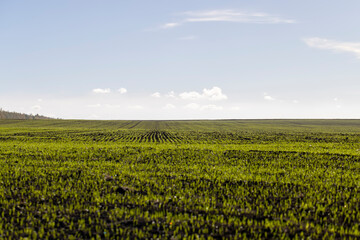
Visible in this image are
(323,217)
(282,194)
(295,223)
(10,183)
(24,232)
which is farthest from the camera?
(10,183)

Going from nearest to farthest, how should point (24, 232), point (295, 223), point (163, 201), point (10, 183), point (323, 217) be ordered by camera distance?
point (24, 232)
point (295, 223)
point (323, 217)
point (163, 201)
point (10, 183)

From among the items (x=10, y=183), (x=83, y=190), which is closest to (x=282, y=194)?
(x=83, y=190)

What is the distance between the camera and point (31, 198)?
980 cm

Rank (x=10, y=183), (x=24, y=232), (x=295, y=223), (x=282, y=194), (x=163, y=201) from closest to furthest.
A: (x=24, y=232)
(x=295, y=223)
(x=163, y=201)
(x=282, y=194)
(x=10, y=183)

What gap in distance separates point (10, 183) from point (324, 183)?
47.9ft

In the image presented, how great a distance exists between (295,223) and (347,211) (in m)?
2.47

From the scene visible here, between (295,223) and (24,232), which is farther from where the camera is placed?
(295,223)

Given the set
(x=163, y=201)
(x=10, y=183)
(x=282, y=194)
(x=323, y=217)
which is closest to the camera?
(x=323, y=217)

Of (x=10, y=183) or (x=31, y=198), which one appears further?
(x=10, y=183)

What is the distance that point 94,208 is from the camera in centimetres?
885

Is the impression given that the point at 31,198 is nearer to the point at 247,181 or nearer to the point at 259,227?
the point at 259,227

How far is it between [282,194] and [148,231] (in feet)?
20.0

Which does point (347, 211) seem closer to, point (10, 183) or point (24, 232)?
point (24, 232)

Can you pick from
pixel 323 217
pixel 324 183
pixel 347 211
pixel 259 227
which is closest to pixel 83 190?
pixel 259 227
